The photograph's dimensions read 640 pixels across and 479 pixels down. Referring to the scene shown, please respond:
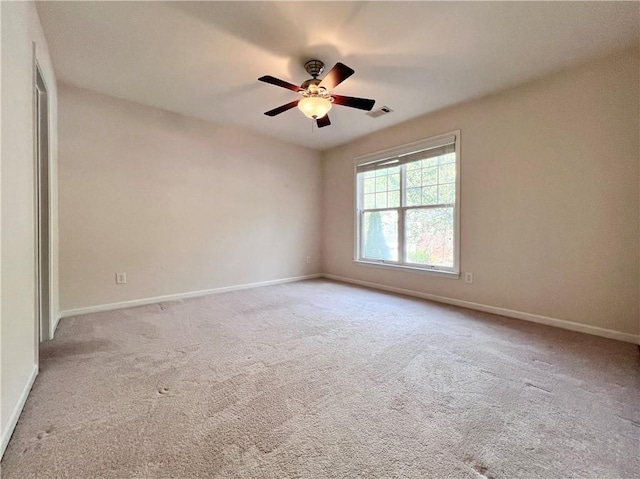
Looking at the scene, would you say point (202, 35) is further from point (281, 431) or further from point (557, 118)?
point (557, 118)

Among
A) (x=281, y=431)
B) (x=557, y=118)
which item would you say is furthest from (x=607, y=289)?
(x=281, y=431)

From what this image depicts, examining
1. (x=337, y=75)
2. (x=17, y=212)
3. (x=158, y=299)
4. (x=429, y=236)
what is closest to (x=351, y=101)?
(x=337, y=75)

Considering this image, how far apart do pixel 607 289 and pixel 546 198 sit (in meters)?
0.98

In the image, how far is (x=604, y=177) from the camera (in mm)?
2498

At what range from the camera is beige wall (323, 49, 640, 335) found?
242 centimetres

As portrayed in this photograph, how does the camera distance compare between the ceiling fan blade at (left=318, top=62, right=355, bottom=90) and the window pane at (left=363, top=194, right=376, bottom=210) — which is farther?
the window pane at (left=363, top=194, right=376, bottom=210)

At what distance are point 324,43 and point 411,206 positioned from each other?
2.45 metres

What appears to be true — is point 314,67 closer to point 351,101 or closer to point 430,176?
point 351,101

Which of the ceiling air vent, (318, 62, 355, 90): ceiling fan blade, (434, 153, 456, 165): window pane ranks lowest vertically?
(434, 153, 456, 165): window pane

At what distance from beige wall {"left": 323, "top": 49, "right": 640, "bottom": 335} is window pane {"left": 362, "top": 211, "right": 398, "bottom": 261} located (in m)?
0.88

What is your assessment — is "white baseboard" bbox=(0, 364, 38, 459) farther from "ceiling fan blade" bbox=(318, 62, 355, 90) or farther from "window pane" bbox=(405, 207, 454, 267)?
"window pane" bbox=(405, 207, 454, 267)

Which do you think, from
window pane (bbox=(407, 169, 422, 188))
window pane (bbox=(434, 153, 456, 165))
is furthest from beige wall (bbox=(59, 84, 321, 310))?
window pane (bbox=(434, 153, 456, 165))

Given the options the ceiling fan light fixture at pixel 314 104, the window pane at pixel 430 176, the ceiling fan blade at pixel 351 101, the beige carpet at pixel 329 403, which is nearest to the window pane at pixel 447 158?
the window pane at pixel 430 176

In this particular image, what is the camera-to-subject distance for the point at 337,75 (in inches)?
→ 86.4
